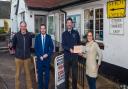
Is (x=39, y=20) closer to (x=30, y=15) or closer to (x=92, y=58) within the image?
(x=30, y=15)

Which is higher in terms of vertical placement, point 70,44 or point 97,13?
point 97,13

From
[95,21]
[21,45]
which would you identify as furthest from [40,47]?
[95,21]

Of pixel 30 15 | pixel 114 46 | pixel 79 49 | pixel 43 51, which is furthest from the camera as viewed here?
pixel 30 15

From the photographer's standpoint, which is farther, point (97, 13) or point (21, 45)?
point (97, 13)

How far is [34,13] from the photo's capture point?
21.5 meters

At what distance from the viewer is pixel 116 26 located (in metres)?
10.3

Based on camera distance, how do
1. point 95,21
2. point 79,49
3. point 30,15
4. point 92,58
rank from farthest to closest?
point 30,15, point 95,21, point 79,49, point 92,58

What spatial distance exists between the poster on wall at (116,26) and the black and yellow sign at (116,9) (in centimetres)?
15

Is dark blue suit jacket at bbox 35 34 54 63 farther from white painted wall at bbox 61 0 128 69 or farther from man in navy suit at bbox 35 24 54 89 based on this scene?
white painted wall at bbox 61 0 128 69

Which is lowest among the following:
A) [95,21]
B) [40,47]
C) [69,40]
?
[40,47]

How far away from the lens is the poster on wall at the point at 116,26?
9.98 m

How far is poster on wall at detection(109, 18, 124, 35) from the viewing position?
393 inches

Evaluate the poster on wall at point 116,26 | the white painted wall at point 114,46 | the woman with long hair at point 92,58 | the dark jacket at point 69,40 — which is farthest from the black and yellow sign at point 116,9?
the woman with long hair at point 92,58

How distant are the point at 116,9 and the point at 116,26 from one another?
0.58 m
